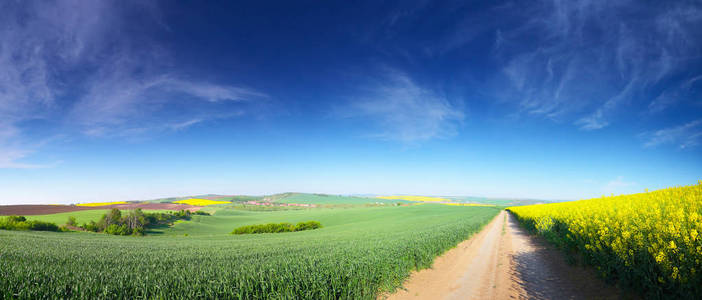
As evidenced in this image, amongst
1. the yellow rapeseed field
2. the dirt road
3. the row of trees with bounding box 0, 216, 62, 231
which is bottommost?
the row of trees with bounding box 0, 216, 62, 231

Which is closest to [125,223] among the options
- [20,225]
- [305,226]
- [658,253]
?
[20,225]

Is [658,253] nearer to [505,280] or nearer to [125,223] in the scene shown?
[505,280]

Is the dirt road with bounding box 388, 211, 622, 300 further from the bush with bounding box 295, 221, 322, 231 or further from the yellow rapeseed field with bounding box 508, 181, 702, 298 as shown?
the bush with bounding box 295, 221, 322, 231

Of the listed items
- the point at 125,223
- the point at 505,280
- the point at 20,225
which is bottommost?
the point at 125,223

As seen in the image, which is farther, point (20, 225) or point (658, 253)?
point (20, 225)

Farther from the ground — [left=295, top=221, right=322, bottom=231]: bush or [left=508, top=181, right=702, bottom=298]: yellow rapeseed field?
[left=508, top=181, right=702, bottom=298]: yellow rapeseed field

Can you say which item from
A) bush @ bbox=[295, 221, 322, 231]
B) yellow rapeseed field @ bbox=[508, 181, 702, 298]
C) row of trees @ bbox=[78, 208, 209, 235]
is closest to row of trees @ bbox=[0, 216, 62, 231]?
row of trees @ bbox=[78, 208, 209, 235]

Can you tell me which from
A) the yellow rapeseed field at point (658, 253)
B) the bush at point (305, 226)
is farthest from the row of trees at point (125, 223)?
the yellow rapeseed field at point (658, 253)

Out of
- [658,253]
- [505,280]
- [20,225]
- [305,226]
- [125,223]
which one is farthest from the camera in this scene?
[125,223]

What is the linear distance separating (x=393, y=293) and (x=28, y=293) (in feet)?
28.3

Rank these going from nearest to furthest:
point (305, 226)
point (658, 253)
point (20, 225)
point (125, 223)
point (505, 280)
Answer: point (658, 253) < point (505, 280) < point (20, 225) < point (305, 226) < point (125, 223)

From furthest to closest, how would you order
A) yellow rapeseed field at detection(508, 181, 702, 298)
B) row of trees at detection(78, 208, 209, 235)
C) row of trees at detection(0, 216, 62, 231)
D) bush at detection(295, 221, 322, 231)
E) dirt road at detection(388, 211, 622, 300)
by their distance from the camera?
bush at detection(295, 221, 322, 231)
row of trees at detection(78, 208, 209, 235)
row of trees at detection(0, 216, 62, 231)
dirt road at detection(388, 211, 622, 300)
yellow rapeseed field at detection(508, 181, 702, 298)

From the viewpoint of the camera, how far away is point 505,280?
8.59 m

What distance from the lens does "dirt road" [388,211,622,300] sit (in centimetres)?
731
